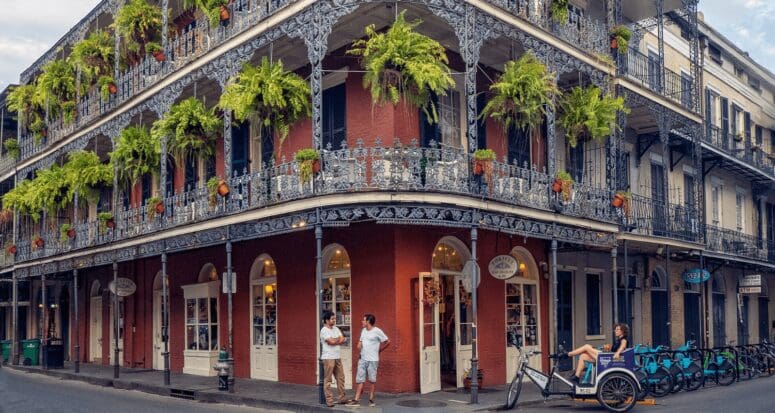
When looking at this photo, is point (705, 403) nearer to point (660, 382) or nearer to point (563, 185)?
point (660, 382)

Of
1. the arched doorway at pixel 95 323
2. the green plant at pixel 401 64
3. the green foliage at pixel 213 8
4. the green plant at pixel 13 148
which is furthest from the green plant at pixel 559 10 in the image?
the green plant at pixel 13 148

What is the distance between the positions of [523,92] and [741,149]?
1482 cm

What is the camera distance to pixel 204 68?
1708 centimetres

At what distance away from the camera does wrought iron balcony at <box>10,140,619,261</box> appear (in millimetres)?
13148

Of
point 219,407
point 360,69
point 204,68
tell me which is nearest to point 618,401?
point 219,407

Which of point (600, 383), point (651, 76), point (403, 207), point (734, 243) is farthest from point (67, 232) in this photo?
point (734, 243)

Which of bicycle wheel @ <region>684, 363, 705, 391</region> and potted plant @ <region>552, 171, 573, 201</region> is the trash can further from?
bicycle wheel @ <region>684, 363, 705, 391</region>

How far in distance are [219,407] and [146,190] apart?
35.0 feet

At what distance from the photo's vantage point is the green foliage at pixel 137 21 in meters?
20.2

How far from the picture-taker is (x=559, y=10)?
1633cm

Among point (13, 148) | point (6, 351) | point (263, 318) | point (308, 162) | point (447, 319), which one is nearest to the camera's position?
point (308, 162)

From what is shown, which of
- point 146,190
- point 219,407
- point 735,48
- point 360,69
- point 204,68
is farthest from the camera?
point 735,48

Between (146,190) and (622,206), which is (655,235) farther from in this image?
(146,190)

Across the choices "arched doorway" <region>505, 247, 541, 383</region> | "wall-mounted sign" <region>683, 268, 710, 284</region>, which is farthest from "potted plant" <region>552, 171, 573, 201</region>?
"wall-mounted sign" <region>683, 268, 710, 284</region>
